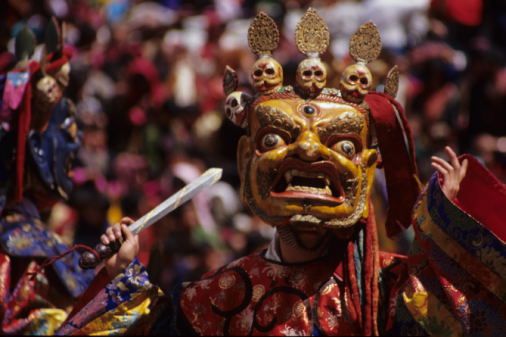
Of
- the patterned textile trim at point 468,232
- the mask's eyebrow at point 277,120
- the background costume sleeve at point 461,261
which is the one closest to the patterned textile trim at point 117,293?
the mask's eyebrow at point 277,120

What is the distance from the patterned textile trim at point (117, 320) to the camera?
5547mm

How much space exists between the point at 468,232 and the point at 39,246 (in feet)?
6.29

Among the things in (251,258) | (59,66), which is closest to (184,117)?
(59,66)

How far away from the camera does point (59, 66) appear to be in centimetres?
635

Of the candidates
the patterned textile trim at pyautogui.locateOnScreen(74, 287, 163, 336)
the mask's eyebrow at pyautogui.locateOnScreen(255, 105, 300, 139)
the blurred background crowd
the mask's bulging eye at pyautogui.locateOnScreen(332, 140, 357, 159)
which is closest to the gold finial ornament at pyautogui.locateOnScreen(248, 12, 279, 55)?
the mask's eyebrow at pyautogui.locateOnScreen(255, 105, 300, 139)

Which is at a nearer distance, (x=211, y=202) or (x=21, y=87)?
(x=21, y=87)

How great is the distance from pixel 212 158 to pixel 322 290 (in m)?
5.05

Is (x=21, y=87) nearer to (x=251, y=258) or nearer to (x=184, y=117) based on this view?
(x=251, y=258)

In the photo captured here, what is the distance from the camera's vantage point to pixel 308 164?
17.5 ft

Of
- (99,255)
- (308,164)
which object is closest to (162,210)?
(99,255)

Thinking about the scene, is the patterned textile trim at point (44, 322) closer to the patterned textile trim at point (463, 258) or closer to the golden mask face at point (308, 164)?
the golden mask face at point (308, 164)

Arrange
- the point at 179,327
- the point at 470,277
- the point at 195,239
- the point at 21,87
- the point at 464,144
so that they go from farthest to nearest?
the point at 464,144 → the point at 195,239 → the point at 21,87 → the point at 179,327 → the point at 470,277

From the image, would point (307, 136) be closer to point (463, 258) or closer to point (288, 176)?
point (288, 176)

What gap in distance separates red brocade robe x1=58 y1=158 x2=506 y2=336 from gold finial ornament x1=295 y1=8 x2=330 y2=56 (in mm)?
677
